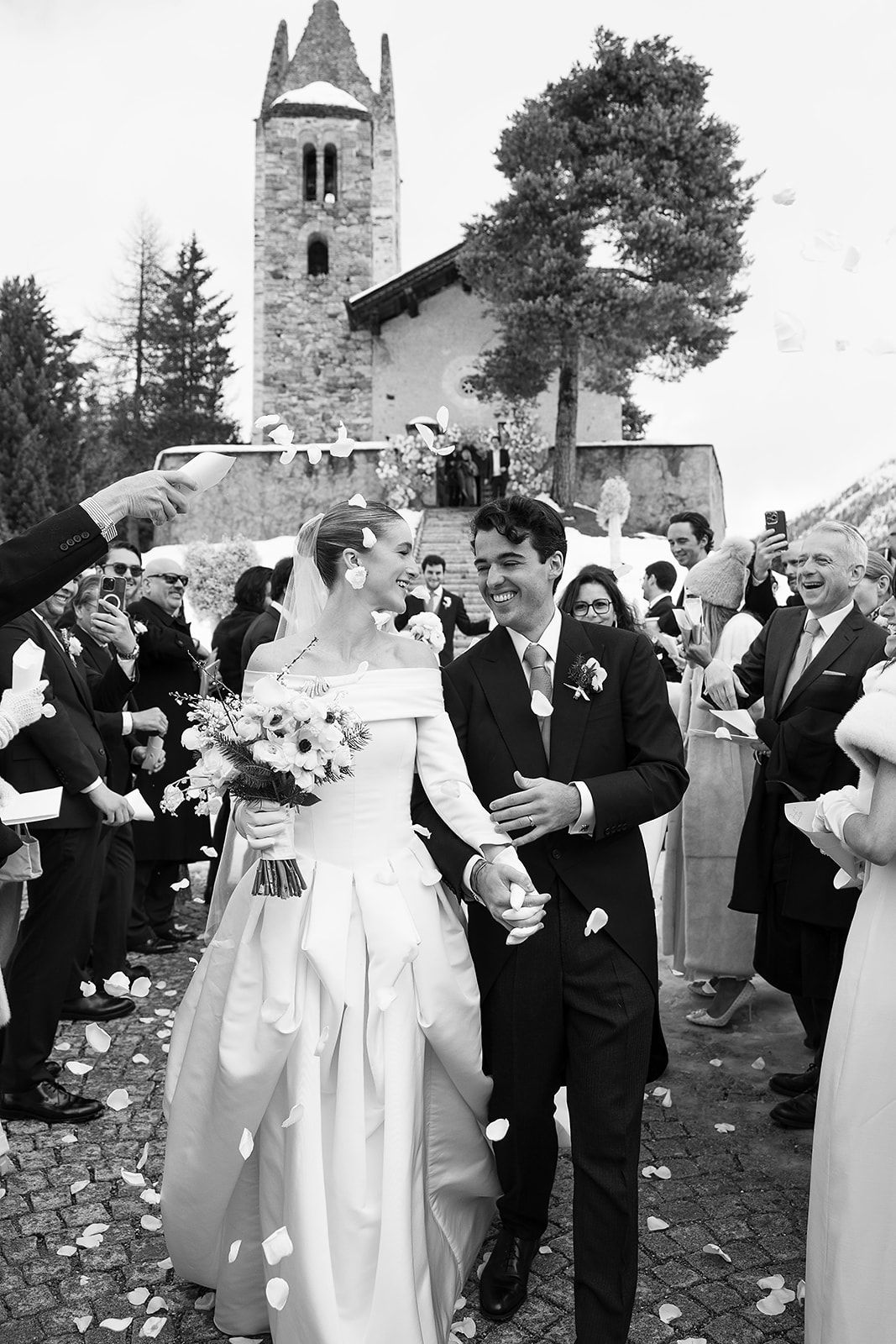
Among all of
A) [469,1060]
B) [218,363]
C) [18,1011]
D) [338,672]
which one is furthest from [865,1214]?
[218,363]

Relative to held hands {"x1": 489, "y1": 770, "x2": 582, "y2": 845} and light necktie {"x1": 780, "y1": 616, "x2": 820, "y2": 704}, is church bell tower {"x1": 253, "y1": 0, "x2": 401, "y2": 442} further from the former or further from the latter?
held hands {"x1": 489, "y1": 770, "x2": 582, "y2": 845}

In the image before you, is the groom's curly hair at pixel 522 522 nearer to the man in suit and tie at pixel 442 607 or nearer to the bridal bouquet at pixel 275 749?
the bridal bouquet at pixel 275 749

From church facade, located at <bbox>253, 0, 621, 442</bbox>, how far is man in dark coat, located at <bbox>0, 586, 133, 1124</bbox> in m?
27.4

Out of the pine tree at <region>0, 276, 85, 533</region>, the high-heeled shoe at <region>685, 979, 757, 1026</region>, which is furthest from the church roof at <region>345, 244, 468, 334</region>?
the high-heeled shoe at <region>685, 979, 757, 1026</region>

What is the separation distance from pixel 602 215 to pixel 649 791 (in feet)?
80.8

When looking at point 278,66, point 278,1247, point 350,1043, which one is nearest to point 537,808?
point 350,1043

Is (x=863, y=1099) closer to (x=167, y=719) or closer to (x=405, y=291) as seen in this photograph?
(x=167, y=719)

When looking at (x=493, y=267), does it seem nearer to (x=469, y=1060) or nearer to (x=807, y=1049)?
(x=807, y=1049)

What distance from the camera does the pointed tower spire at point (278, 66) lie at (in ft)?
131

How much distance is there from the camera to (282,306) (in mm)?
34812

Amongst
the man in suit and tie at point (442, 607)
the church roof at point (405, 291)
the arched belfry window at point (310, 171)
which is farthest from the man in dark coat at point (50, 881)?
the arched belfry window at point (310, 171)

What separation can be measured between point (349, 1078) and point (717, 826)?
10.5 feet

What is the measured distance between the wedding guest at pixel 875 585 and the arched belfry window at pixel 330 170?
33113 millimetres

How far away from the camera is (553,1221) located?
12.6 ft
